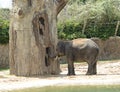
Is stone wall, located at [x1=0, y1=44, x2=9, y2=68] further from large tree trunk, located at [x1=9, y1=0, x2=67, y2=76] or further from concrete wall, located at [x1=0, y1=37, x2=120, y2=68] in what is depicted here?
large tree trunk, located at [x1=9, y1=0, x2=67, y2=76]

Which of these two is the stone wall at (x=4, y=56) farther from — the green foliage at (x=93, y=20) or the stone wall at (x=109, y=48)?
the stone wall at (x=109, y=48)

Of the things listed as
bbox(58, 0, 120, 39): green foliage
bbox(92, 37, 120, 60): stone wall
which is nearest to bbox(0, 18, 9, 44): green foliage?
bbox(58, 0, 120, 39): green foliage

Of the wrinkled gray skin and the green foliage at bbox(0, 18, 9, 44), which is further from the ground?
the green foliage at bbox(0, 18, 9, 44)

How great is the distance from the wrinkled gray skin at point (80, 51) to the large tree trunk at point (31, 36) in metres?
0.61

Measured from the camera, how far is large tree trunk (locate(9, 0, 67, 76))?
18.6 metres

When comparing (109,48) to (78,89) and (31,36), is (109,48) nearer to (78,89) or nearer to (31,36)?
(31,36)

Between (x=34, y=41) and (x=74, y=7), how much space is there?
1481 centimetres

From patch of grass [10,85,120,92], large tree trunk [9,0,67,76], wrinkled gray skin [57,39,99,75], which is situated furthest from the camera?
wrinkled gray skin [57,39,99,75]

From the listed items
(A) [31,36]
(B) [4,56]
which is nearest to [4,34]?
(B) [4,56]

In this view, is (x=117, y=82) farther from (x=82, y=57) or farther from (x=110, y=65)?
(x=110, y=65)

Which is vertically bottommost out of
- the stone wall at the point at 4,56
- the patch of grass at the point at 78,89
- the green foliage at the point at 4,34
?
the patch of grass at the point at 78,89

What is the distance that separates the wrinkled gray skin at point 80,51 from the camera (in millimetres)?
19094

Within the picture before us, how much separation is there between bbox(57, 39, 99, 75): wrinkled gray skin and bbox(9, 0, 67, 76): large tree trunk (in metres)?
0.61

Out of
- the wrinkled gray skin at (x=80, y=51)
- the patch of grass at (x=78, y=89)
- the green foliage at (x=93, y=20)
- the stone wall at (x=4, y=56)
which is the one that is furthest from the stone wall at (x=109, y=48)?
the patch of grass at (x=78, y=89)
